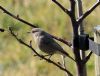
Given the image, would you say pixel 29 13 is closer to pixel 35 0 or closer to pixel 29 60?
pixel 35 0

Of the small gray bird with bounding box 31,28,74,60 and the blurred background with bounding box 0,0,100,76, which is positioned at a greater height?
the small gray bird with bounding box 31,28,74,60

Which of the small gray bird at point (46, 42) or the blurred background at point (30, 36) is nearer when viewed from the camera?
the small gray bird at point (46, 42)

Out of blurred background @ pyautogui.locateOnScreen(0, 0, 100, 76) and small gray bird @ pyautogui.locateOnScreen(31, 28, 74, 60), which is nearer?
small gray bird @ pyautogui.locateOnScreen(31, 28, 74, 60)

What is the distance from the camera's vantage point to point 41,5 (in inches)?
247

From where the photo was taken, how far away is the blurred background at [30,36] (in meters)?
5.27

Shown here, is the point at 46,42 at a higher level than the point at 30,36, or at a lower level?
higher

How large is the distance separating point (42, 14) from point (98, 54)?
4.72 metres

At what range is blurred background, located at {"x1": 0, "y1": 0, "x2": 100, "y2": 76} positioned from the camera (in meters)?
5.27

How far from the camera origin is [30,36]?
5.52m

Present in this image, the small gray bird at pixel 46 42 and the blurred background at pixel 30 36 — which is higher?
the small gray bird at pixel 46 42

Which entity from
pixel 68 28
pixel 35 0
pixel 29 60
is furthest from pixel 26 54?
pixel 35 0

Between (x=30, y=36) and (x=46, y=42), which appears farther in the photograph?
(x=30, y=36)

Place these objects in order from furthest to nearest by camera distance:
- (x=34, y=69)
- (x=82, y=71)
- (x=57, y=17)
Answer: (x=57, y=17) → (x=34, y=69) → (x=82, y=71)

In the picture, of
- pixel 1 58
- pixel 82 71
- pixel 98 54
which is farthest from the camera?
pixel 1 58
